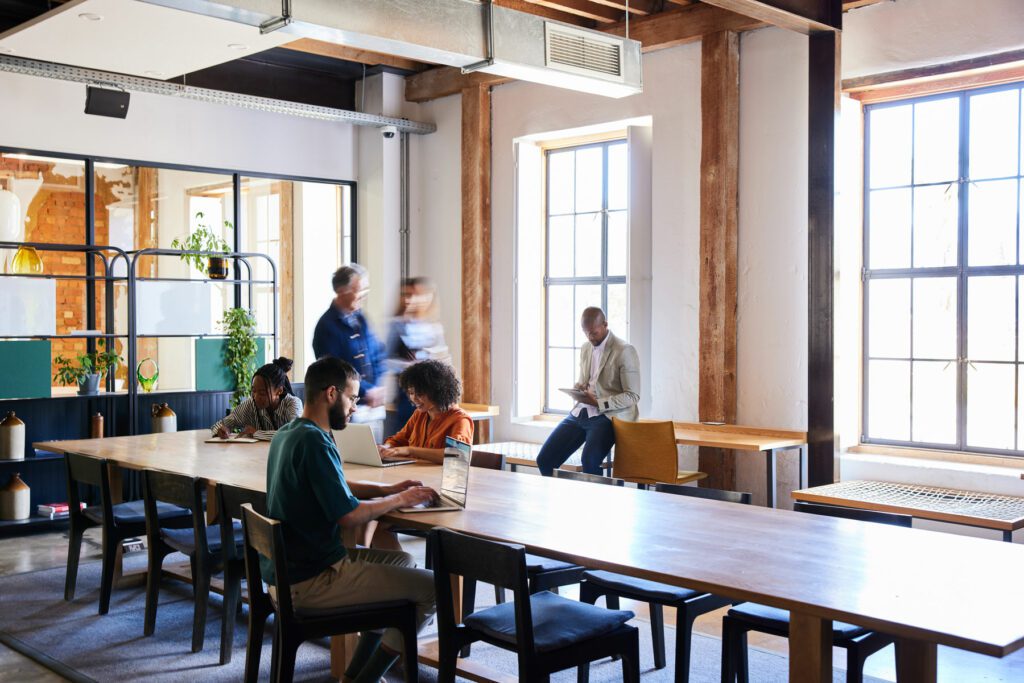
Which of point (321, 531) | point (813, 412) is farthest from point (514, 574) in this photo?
point (813, 412)

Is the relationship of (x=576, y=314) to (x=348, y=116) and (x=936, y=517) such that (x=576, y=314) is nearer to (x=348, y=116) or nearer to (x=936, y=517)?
(x=348, y=116)

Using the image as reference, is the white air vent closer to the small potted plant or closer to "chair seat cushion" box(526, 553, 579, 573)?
"chair seat cushion" box(526, 553, 579, 573)

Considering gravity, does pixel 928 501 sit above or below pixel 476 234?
below

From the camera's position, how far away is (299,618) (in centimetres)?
348

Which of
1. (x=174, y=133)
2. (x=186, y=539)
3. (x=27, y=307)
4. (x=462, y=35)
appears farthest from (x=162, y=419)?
(x=462, y=35)

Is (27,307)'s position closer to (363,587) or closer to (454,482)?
(454,482)

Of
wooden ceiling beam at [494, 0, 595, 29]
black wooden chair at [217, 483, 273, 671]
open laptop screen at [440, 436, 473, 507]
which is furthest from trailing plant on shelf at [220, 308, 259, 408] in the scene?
open laptop screen at [440, 436, 473, 507]

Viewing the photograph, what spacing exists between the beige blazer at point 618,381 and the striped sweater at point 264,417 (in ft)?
6.73

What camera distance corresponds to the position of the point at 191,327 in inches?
331

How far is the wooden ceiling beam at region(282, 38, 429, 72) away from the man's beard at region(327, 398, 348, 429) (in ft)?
17.2

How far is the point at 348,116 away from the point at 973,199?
5.02 m

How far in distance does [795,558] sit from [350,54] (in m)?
7.02

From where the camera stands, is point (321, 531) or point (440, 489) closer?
point (321, 531)

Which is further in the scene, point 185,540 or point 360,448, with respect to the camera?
point 360,448
